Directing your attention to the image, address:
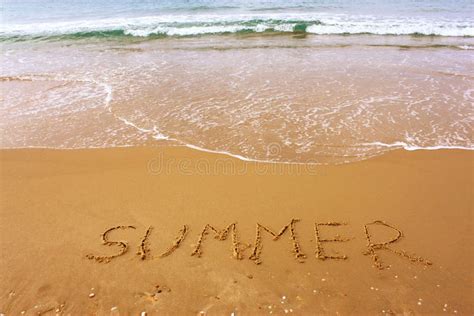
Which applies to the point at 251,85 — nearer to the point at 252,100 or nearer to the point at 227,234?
the point at 252,100

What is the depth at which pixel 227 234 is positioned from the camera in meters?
4.26

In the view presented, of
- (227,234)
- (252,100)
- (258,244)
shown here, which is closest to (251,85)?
(252,100)

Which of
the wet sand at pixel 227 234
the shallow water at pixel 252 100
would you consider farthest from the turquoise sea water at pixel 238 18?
the wet sand at pixel 227 234

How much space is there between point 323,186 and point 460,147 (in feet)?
10.1

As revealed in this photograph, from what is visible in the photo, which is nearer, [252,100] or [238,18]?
[252,100]

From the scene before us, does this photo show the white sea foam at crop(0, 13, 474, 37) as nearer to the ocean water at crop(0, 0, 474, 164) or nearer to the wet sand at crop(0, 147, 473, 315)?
the ocean water at crop(0, 0, 474, 164)

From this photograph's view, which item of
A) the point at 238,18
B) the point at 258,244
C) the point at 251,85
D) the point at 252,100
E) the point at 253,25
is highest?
the point at 238,18

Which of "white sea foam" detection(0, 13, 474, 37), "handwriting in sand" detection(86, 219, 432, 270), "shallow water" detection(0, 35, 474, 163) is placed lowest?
"handwriting in sand" detection(86, 219, 432, 270)

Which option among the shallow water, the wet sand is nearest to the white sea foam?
the shallow water

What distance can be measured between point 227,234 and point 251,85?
19.2 ft

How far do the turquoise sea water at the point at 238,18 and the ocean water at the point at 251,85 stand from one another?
0.13m

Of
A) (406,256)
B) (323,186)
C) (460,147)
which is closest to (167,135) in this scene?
(323,186)

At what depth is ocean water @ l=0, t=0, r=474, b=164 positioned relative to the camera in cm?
648

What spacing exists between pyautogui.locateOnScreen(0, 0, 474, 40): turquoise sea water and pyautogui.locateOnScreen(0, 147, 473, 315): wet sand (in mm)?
13690
